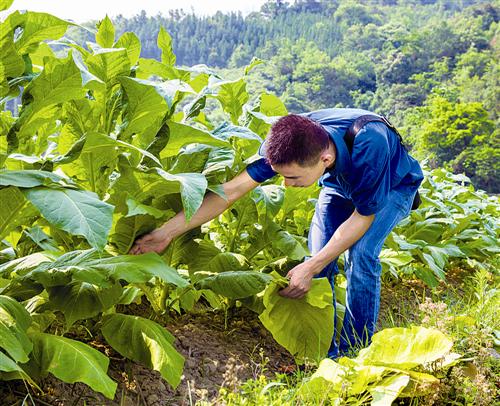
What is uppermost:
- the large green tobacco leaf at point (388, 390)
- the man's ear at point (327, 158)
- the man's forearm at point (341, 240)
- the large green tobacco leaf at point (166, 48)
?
the large green tobacco leaf at point (166, 48)

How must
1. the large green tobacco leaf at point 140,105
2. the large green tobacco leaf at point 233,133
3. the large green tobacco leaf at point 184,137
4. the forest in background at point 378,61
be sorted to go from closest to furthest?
the large green tobacco leaf at point 140,105, the large green tobacco leaf at point 184,137, the large green tobacco leaf at point 233,133, the forest in background at point 378,61

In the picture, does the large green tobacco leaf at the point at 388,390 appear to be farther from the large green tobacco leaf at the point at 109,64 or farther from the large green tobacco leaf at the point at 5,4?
the large green tobacco leaf at the point at 5,4

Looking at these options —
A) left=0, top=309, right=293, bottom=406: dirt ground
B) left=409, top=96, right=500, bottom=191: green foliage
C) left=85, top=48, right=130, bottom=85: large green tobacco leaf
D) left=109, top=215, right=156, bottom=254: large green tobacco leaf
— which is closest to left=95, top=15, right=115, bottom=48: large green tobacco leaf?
left=85, top=48, right=130, bottom=85: large green tobacco leaf

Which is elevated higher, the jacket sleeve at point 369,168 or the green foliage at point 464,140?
the jacket sleeve at point 369,168

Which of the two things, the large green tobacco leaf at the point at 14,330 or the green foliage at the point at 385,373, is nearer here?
the large green tobacco leaf at the point at 14,330

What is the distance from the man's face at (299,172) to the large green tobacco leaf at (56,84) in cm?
78

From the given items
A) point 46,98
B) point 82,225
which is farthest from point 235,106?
point 82,225

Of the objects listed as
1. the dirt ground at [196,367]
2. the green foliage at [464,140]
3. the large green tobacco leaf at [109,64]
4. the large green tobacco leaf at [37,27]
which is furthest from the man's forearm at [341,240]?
the green foliage at [464,140]

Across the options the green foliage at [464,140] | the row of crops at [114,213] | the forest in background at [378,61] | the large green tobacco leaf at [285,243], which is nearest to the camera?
the row of crops at [114,213]

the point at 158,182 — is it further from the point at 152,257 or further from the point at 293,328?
the point at 293,328

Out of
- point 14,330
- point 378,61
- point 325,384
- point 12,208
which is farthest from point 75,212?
point 378,61

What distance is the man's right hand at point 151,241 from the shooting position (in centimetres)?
234

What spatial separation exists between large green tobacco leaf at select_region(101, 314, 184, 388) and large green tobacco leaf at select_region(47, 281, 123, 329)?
0.37 feet

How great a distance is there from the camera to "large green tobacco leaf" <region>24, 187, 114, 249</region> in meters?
1.63
